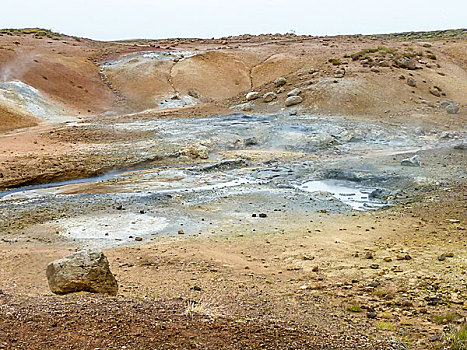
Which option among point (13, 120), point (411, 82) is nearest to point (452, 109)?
point (411, 82)

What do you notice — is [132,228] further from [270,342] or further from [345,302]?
[270,342]

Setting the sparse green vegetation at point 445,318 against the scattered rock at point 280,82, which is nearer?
the sparse green vegetation at point 445,318

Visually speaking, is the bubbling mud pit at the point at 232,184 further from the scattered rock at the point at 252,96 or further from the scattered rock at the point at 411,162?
the scattered rock at the point at 252,96

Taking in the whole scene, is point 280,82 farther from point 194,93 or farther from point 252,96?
point 194,93

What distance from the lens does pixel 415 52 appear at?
122ft

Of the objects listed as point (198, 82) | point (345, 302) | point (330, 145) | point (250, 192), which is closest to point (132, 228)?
point (250, 192)

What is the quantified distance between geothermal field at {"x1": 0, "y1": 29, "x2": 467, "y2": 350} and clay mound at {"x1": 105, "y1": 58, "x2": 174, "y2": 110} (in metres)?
0.27

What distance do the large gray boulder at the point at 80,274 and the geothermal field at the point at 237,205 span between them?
1.0 inches

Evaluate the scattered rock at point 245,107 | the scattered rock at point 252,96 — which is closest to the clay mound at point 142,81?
the scattered rock at point 245,107

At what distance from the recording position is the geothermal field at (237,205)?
6.10 m

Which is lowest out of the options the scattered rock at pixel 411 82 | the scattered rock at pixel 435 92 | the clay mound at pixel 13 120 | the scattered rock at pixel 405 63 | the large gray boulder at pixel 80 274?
the clay mound at pixel 13 120

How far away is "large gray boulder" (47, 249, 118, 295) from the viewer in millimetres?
6945

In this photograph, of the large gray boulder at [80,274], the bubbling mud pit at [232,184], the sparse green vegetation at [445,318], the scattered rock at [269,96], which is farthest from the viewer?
the scattered rock at [269,96]

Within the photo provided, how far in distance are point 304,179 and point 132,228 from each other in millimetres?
6630
